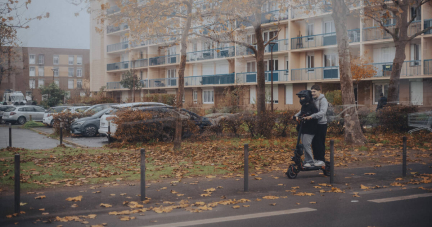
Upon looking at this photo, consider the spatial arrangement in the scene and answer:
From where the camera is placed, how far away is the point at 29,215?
612cm

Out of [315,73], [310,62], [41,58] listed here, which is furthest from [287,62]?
[41,58]

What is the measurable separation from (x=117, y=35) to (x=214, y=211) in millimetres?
46157

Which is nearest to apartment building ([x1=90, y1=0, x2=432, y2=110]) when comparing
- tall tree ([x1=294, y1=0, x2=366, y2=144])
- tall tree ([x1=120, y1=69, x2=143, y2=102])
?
tall tree ([x1=120, y1=69, x2=143, y2=102])

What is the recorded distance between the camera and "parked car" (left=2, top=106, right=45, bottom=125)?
3428 cm

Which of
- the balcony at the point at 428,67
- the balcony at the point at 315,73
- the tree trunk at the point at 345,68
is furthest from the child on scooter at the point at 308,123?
the balcony at the point at 315,73

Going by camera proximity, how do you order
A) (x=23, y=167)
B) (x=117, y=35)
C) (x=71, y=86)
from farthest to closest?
(x=71, y=86)
(x=117, y=35)
(x=23, y=167)

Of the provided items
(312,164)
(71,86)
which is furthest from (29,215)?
(71,86)

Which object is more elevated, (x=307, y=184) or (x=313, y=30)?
(x=313, y=30)

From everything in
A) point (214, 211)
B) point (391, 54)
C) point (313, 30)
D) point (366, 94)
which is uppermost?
point (313, 30)

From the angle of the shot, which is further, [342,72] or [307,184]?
[342,72]

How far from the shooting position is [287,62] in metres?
39.6

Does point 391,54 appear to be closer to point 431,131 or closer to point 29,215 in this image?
point 431,131

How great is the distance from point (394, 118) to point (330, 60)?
1912 cm

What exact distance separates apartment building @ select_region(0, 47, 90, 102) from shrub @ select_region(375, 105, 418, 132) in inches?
1876
